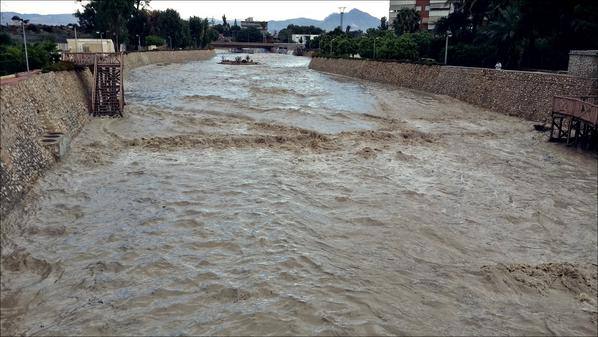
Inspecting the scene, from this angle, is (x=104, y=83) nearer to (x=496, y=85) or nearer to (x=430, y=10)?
(x=496, y=85)

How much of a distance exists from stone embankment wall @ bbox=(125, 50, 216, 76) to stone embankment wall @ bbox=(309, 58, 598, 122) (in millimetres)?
44197

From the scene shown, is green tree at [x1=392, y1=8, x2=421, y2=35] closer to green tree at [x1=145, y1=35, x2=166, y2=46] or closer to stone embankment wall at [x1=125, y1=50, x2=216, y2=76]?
stone embankment wall at [x1=125, y1=50, x2=216, y2=76]

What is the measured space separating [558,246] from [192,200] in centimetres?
1191

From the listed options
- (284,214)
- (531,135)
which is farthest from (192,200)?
(531,135)

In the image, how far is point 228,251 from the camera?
13.6 m

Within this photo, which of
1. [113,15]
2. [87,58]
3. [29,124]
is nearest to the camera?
[29,124]

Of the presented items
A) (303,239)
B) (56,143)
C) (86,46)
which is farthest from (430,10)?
(303,239)

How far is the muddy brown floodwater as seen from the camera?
10578mm

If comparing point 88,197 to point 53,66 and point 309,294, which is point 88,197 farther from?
point 53,66

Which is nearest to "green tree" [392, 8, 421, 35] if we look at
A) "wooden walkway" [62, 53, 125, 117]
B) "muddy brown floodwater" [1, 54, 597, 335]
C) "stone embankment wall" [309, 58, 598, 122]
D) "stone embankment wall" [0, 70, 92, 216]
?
"stone embankment wall" [309, 58, 598, 122]

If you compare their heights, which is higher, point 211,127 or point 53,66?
point 53,66

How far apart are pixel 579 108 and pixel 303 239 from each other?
19876mm

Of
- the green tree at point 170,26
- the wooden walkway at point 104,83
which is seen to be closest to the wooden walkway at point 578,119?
the wooden walkway at point 104,83

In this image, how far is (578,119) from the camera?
88.2 feet
